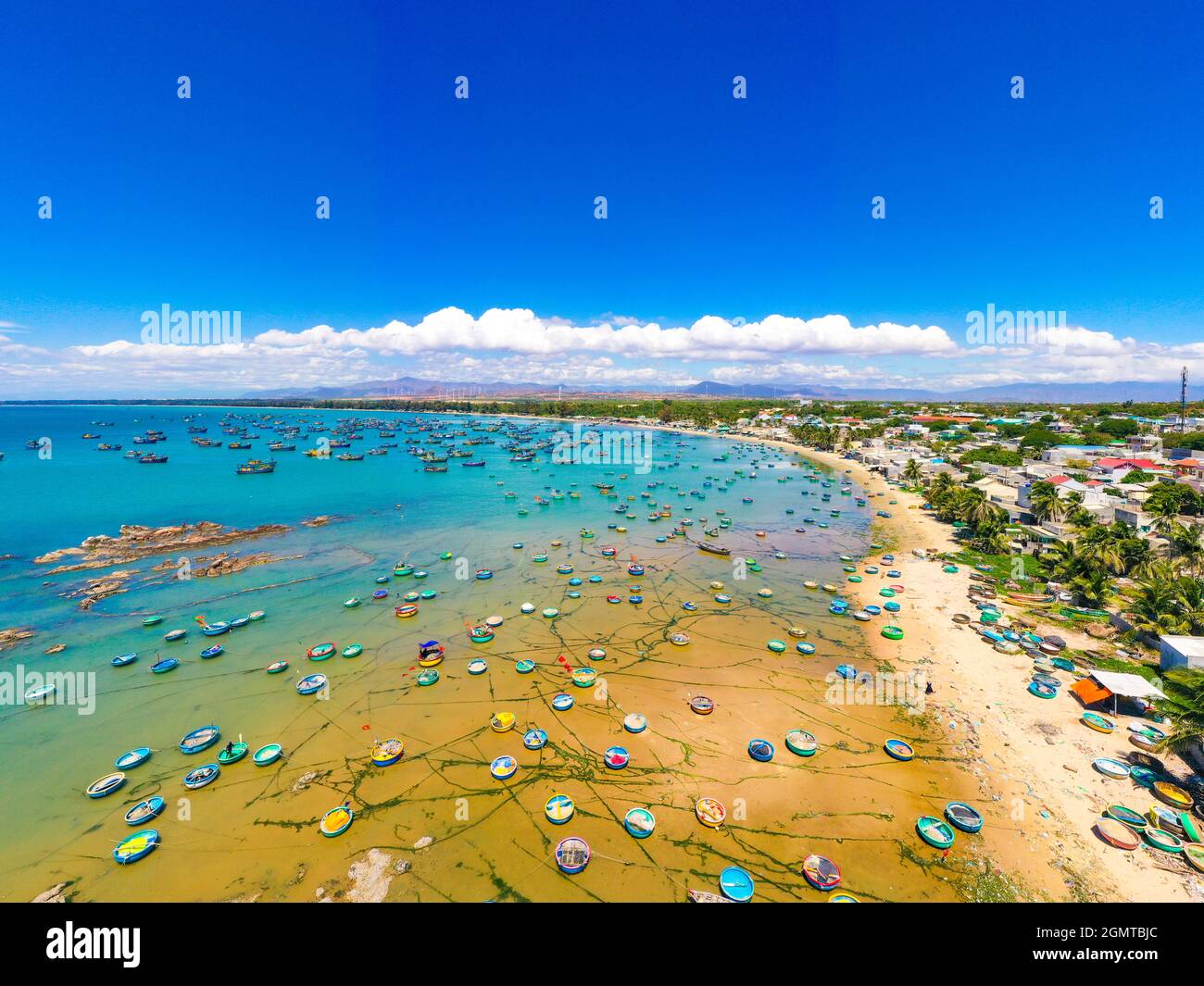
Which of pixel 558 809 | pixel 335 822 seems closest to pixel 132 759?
pixel 335 822

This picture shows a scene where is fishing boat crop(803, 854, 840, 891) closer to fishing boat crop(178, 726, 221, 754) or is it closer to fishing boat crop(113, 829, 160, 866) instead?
fishing boat crop(113, 829, 160, 866)

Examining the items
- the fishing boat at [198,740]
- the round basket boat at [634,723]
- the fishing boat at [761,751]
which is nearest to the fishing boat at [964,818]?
the fishing boat at [761,751]

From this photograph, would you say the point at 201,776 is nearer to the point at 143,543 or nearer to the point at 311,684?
the point at 311,684

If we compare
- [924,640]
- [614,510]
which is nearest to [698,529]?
[614,510]

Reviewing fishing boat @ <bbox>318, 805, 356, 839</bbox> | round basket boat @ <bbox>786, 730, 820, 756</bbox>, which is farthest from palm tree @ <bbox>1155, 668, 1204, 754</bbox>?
fishing boat @ <bbox>318, 805, 356, 839</bbox>

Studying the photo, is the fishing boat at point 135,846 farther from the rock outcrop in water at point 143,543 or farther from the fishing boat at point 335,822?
the rock outcrop in water at point 143,543
